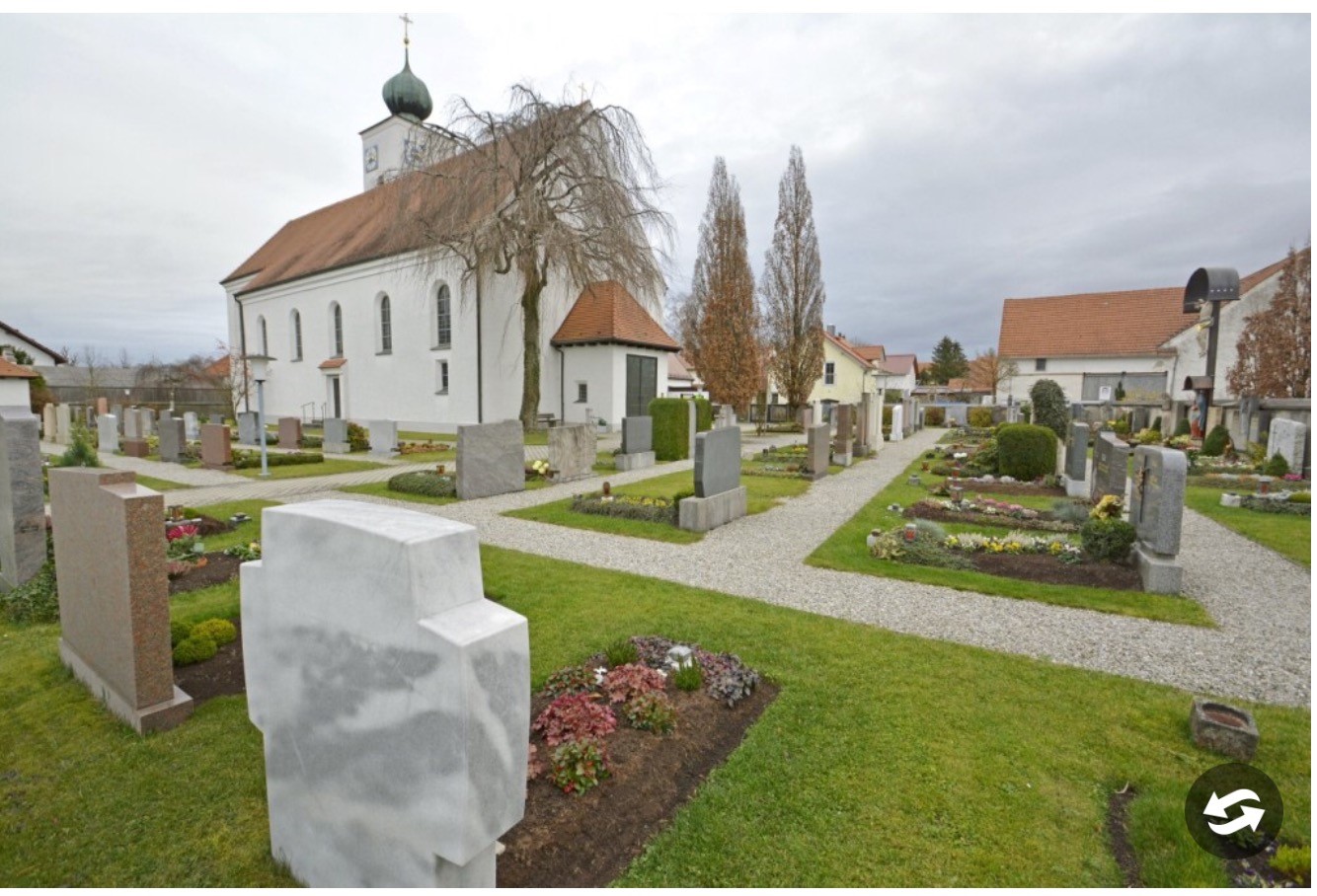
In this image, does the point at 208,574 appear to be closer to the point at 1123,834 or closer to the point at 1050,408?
the point at 1123,834

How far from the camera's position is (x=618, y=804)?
9.24 feet

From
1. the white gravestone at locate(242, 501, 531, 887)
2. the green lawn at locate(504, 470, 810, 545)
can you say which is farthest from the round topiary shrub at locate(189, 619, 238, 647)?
the green lawn at locate(504, 470, 810, 545)

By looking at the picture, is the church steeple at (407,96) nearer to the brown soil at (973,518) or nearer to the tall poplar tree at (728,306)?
the tall poplar tree at (728,306)

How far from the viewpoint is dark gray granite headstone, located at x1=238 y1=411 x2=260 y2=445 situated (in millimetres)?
21062

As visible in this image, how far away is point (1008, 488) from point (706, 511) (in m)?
7.74

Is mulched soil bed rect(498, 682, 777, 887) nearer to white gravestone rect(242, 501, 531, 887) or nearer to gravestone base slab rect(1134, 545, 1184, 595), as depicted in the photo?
white gravestone rect(242, 501, 531, 887)

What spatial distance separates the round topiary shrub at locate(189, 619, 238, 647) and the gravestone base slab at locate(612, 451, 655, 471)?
1101 cm

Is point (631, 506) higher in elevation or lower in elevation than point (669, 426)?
lower

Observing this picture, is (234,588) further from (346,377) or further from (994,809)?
(346,377)

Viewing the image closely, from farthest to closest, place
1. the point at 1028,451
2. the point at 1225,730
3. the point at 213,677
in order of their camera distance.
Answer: the point at 1028,451 → the point at 213,677 → the point at 1225,730

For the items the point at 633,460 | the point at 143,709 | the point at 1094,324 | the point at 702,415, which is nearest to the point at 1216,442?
the point at 702,415

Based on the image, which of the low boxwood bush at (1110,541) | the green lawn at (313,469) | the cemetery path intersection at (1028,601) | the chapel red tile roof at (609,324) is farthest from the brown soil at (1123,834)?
the chapel red tile roof at (609,324)

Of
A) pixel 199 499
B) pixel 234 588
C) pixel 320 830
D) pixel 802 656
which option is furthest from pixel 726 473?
pixel 199 499

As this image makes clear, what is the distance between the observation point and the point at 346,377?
29.6 meters
